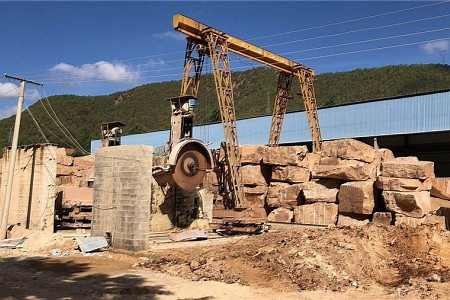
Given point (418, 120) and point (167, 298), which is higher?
point (418, 120)

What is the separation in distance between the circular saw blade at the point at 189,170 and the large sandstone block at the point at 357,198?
5436 mm

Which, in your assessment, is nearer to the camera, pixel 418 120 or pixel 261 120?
pixel 418 120

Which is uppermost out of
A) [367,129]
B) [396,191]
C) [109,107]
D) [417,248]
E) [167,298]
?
[109,107]

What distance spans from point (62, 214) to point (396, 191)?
12002mm

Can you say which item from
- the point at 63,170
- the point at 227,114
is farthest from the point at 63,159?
the point at 227,114

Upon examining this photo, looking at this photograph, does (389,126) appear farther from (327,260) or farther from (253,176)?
(327,260)

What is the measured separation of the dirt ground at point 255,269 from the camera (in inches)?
326

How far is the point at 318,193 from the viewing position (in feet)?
57.8

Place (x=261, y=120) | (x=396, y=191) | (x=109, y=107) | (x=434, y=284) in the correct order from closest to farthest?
(x=434, y=284), (x=396, y=191), (x=261, y=120), (x=109, y=107)

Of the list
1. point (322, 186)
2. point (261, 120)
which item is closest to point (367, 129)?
point (261, 120)

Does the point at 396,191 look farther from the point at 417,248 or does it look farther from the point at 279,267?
the point at 279,267

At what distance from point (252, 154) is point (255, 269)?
11.9m

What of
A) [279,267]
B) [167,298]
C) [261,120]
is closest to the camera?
[167,298]

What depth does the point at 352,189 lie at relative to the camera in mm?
16094
